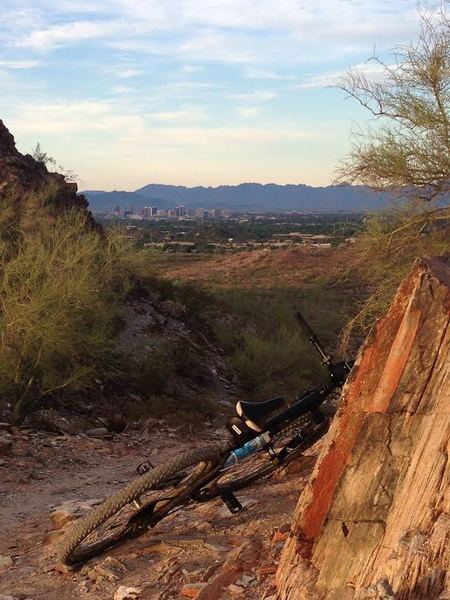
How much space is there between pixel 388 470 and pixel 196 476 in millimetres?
1999

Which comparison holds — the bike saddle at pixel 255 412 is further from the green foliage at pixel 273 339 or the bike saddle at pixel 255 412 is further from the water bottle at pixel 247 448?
the green foliage at pixel 273 339

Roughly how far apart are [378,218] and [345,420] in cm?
730

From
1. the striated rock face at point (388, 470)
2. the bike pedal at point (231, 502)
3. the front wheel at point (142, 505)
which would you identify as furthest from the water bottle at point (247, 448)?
the striated rock face at point (388, 470)

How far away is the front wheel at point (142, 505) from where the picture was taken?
5062 millimetres

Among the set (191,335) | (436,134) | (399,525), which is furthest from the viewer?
(191,335)

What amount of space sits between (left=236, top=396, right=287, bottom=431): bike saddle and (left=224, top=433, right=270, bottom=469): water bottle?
0.08m

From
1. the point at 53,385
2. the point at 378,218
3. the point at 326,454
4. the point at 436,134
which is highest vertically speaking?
the point at 436,134

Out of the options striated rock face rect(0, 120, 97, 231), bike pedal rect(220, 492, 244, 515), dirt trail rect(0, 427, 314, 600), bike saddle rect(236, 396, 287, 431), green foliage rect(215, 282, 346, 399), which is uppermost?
striated rock face rect(0, 120, 97, 231)

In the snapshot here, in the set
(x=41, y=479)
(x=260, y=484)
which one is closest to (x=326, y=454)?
(x=260, y=484)

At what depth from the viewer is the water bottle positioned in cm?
536

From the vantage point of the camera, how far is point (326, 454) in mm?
4148

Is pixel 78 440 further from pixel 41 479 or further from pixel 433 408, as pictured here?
pixel 433 408

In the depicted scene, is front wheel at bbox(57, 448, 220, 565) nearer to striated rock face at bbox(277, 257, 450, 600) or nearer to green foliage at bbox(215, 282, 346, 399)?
striated rock face at bbox(277, 257, 450, 600)

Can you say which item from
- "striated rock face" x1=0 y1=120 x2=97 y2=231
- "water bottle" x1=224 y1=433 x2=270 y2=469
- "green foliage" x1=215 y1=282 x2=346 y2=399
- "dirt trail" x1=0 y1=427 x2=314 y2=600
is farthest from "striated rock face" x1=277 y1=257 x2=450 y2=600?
"striated rock face" x1=0 y1=120 x2=97 y2=231
